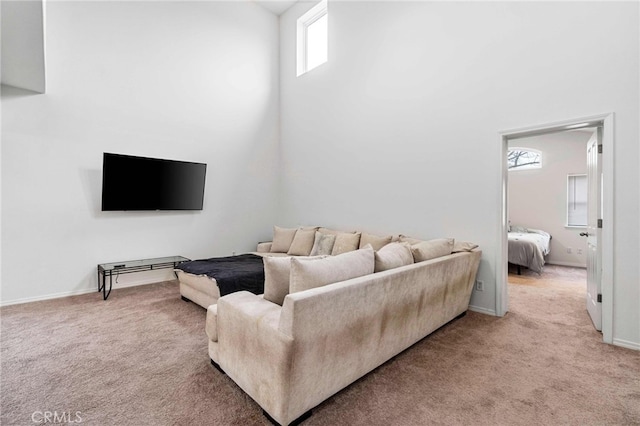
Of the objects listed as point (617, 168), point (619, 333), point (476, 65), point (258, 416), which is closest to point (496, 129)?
point (476, 65)

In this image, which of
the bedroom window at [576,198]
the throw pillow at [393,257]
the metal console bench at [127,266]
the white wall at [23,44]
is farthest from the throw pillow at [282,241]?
the bedroom window at [576,198]

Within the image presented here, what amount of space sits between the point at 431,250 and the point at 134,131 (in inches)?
172

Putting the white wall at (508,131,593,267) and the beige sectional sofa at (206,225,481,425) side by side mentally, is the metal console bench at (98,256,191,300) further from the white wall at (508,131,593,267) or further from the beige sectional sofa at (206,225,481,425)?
the white wall at (508,131,593,267)

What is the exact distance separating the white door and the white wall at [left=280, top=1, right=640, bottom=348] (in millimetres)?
240

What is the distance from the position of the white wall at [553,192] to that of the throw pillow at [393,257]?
5.67 m

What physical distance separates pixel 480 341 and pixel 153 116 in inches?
201

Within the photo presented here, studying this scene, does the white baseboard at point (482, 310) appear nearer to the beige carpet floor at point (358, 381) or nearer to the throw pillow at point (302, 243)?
the beige carpet floor at point (358, 381)

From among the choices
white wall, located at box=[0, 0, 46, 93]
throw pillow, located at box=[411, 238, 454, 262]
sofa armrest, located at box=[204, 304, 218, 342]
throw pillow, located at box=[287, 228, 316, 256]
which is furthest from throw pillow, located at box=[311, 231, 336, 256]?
white wall, located at box=[0, 0, 46, 93]

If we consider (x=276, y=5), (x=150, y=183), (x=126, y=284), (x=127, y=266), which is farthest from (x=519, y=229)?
(x=126, y=284)

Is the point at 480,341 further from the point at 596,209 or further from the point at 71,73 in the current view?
the point at 71,73

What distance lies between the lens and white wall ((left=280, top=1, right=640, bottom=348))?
2541mm

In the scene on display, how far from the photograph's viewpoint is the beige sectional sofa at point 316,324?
58.9 inches

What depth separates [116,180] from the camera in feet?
13.1

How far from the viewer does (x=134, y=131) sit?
4.30 meters
